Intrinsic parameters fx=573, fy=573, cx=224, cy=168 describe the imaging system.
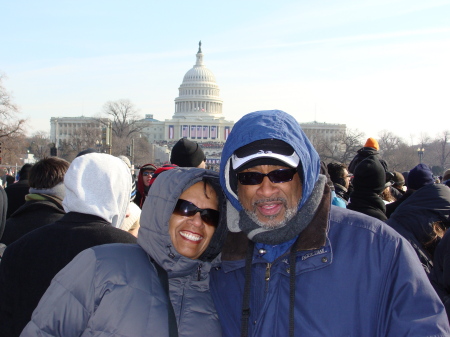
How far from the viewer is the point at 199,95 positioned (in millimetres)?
130750

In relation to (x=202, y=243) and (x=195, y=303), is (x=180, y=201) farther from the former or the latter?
(x=195, y=303)

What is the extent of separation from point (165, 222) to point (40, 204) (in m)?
2.12

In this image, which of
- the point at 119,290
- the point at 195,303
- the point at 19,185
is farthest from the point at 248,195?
the point at 19,185

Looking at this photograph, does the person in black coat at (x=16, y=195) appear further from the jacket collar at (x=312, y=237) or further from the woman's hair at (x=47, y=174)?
the jacket collar at (x=312, y=237)

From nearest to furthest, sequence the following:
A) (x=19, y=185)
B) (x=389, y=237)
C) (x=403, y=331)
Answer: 1. (x=403, y=331)
2. (x=389, y=237)
3. (x=19, y=185)

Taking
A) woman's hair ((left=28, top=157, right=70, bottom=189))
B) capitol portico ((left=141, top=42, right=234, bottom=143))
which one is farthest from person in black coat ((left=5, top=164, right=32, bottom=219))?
capitol portico ((left=141, top=42, right=234, bottom=143))

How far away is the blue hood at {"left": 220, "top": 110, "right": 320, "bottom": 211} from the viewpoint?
7.19ft

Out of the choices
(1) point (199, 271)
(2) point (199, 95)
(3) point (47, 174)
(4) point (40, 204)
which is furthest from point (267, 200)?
(2) point (199, 95)

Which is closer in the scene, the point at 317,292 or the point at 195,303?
the point at 317,292

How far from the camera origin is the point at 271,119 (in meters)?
2.23

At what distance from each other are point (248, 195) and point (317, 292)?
1.68 feet

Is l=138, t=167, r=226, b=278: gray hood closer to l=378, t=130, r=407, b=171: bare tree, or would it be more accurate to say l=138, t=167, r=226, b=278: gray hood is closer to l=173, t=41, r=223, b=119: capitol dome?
l=378, t=130, r=407, b=171: bare tree

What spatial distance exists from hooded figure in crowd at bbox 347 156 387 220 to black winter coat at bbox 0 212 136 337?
8.62ft

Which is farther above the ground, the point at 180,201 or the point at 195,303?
the point at 180,201
